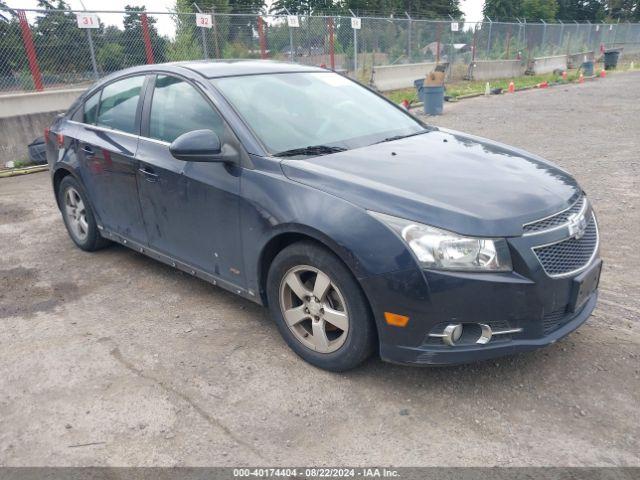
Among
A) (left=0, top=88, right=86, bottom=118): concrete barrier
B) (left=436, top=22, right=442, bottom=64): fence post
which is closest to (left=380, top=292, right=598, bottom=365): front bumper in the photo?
(left=0, top=88, right=86, bottom=118): concrete barrier

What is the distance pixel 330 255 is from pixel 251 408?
904 mm

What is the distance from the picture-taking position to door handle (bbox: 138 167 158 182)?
153 inches

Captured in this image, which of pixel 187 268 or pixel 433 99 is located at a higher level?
pixel 187 268

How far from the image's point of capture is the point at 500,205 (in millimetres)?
2779

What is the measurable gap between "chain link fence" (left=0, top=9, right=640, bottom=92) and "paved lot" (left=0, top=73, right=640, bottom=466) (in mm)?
7610

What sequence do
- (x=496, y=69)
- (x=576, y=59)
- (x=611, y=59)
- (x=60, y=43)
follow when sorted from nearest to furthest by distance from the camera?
(x=60, y=43) < (x=496, y=69) < (x=611, y=59) < (x=576, y=59)

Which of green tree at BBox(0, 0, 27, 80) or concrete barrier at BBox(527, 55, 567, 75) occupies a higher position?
green tree at BBox(0, 0, 27, 80)

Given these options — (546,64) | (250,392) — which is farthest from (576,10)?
(250,392)

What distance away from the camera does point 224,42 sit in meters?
14.2

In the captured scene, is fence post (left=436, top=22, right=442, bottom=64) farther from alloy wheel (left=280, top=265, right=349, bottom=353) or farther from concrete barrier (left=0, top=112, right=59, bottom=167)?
alloy wheel (left=280, top=265, right=349, bottom=353)

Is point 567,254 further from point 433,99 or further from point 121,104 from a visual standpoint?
point 433,99

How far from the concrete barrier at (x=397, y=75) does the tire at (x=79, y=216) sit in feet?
50.4

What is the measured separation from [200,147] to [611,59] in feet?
112

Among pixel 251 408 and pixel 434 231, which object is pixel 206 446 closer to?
pixel 251 408
